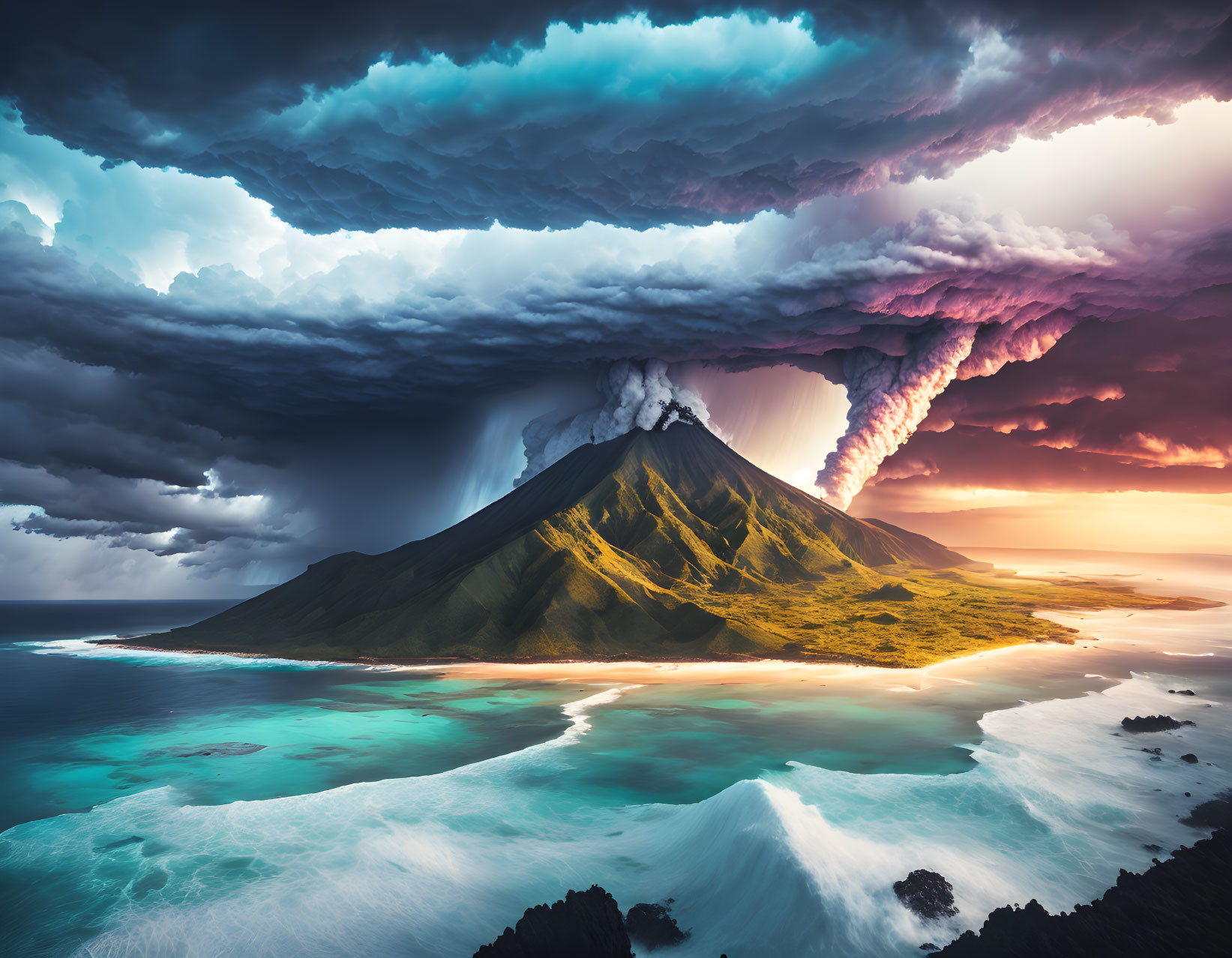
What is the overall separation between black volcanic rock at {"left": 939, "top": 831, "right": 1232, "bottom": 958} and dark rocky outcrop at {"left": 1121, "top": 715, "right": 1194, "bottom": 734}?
4299 cm

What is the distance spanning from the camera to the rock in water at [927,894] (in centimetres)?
3566

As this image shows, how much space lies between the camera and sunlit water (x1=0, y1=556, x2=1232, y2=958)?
3728cm

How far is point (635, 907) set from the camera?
3684 centimetres

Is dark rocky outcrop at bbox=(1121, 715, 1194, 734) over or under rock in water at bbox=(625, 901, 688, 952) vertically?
over

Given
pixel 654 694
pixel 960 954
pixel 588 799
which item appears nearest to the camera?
pixel 960 954

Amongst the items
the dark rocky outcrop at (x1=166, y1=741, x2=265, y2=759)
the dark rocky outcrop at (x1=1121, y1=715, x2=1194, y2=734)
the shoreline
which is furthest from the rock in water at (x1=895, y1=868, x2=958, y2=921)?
the shoreline

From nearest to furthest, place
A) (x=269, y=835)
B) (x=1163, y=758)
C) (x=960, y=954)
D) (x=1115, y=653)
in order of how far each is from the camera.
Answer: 1. (x=960, y=954)
2. (x=269, y=835)
3. (x=1163, y=758)
4. (x=1115, y=653)

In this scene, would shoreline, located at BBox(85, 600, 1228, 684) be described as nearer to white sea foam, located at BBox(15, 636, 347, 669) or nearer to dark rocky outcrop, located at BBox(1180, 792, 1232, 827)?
white sea foam, located at BBox(15, 636, 347, 669)

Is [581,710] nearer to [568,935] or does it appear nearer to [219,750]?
[219,750]

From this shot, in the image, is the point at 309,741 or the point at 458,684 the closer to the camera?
the point at 309,741

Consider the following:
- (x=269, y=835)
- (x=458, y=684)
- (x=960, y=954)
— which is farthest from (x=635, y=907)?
(x=458, y=684)

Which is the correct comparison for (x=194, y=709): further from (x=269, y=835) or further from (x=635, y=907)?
(x=635, y=907)

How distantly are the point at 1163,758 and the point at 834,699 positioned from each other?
43695mm

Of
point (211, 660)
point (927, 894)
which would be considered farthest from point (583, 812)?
point (211, 660)
